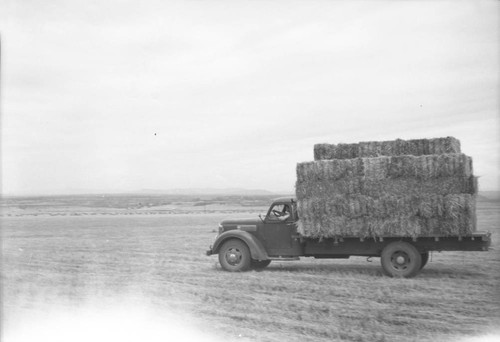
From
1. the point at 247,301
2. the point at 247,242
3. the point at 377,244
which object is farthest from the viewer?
the point at 247,242

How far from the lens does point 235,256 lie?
11.6m

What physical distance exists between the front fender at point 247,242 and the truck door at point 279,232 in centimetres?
21

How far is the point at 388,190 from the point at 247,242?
3.19 metres

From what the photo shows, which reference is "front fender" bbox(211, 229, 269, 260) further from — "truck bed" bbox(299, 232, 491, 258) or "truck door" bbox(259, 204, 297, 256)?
"truck bed" bbox(299, 232, 491, 258)

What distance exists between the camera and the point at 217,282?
1005cm

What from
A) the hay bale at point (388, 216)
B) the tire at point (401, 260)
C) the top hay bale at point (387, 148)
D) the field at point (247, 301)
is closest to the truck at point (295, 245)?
the tire at point (401, 260)

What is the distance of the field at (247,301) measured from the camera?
6277mm

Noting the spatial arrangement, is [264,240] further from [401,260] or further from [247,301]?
[247,301]

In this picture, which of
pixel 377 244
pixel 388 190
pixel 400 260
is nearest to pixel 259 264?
pixel 377 244

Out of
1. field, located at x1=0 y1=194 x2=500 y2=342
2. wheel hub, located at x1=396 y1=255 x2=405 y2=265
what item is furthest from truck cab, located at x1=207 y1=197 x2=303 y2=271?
wheel hub, located at x1=396 y1=255 x2=405 y2=265

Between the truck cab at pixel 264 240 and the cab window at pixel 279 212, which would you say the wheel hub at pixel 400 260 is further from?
the cab window at pixel 279 212

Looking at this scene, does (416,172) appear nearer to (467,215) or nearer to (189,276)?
(467,215)

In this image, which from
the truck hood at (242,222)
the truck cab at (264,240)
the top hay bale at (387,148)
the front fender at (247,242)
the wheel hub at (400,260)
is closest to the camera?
the top hay bale at (387,148)

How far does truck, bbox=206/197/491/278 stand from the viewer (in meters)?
10.4
